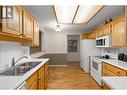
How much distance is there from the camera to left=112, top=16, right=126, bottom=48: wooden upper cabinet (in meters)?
3.46

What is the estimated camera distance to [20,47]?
3715 millimetres

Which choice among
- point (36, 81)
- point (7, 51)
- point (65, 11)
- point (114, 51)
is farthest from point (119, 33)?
point (7, 51)

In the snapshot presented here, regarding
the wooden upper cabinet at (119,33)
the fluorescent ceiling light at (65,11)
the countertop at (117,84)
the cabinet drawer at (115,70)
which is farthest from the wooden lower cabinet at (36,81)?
the wooden upper cabinet at (119,33)

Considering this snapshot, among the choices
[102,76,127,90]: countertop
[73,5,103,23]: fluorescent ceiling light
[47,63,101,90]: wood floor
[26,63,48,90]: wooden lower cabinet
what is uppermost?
[73,5,103,23]: fluorescent ceiling light

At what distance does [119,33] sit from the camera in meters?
3.68

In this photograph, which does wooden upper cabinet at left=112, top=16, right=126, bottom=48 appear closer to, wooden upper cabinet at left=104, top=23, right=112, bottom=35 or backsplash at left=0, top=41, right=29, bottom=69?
wooden upper cabinet at left=104, top=23, right=112, bottom=35

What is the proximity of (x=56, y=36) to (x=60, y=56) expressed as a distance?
1161mm

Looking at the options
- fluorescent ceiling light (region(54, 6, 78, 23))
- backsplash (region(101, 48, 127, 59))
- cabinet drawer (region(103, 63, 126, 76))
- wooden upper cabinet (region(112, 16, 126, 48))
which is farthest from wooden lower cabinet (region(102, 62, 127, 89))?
fluorescent ceiling light (region(54, 6, 78, 23))

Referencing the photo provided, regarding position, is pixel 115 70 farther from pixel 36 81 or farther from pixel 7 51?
pixel 7 51

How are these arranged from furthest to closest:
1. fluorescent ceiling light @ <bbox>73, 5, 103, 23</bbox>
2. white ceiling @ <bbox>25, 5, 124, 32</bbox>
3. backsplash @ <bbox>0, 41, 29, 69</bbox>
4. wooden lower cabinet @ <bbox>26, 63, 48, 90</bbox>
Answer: white ceiling @ <bbox>25, 5, 124, 32</bbox> → fluorescent ceiling light @ <bbox>73, 5, 103, 23</bbox> → backsplash @ <bbox>0, 41, 29, 69</bbox> → wooden lower cabinet @ <bbox>26, 63, 48, 90</bbox>

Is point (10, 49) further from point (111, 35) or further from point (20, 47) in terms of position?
point (111, 35)

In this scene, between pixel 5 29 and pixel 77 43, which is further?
pixel 77 43
